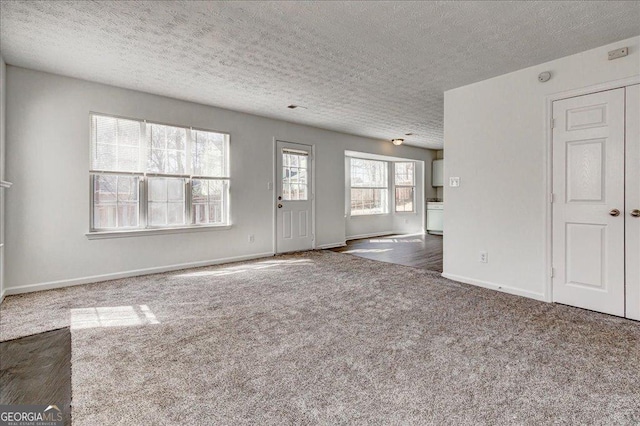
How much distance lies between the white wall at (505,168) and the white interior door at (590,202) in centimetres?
14

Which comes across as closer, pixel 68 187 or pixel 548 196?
pixel 548 196

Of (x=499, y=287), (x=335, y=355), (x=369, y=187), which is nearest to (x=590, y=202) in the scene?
(x=499, y=287)

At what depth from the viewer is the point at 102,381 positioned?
6.17ft

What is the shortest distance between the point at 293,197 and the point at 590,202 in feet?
14.5

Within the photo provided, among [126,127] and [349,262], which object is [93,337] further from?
[349,262]

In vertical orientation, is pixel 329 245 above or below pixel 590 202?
below

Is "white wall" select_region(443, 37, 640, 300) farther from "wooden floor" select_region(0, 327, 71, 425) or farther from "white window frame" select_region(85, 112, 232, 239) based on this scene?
"wooden floor" select_region(0, 327, 71, 425)

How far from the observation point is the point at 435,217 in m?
9.16

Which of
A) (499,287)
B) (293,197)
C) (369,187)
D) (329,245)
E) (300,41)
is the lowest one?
(499,287)

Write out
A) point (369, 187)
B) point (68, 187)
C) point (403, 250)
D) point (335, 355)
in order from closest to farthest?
point (335, 355)
point (68, 187)
point (403, 250)
point (369, 187)

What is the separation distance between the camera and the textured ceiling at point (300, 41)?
8.08 ft

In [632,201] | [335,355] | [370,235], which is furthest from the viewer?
[370,235]

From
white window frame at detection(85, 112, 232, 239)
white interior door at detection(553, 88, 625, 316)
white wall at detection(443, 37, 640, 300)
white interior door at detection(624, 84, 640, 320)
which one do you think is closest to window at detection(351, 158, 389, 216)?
white window frame at detection(85, 112, 232, 239)

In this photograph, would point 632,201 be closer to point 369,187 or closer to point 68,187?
point 68,187
